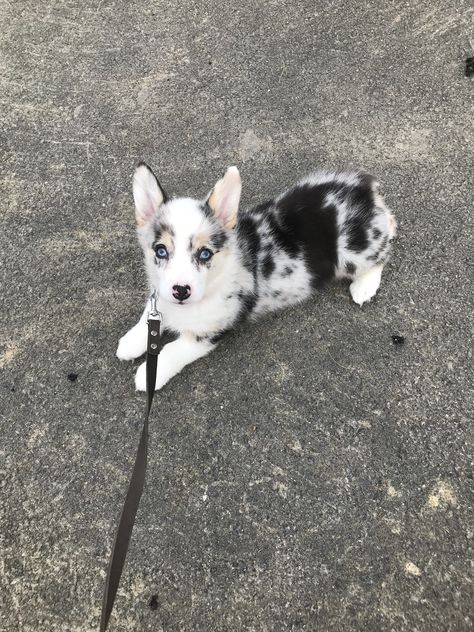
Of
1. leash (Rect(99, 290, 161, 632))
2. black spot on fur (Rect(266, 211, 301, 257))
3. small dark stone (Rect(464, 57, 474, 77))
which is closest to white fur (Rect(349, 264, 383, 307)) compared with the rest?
black spot on fur (Rect(266, 211, 301, 257))

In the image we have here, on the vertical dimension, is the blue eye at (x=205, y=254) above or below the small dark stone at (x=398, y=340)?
above

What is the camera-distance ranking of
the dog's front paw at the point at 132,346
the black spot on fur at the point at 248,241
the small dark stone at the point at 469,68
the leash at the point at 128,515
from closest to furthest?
the leash at the point at 128,515 < the black spot on fur at the point at 248,241 < the dog's front paw at the point at 132,346 < the small dark stone at the point at 469,68

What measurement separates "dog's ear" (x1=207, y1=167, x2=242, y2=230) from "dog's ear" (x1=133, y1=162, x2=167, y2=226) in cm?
29

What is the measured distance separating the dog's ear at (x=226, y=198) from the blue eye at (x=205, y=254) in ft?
0.68

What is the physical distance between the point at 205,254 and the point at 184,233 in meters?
0.17

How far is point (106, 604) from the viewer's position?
6.38ft

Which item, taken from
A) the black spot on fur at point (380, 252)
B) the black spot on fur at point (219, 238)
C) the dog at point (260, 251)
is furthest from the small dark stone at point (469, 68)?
the black spot on fur at point (219, 238)

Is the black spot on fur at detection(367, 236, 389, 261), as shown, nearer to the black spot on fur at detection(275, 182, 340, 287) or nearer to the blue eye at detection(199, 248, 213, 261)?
the black spot on fur at detection(275, 182, 340, 287)

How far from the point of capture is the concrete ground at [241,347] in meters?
2.53

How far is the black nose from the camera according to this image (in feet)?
8.04

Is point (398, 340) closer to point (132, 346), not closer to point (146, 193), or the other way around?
point (132, 346)

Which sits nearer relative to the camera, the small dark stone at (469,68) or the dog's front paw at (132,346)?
the dog's front paw at (132,346)

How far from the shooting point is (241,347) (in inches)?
130

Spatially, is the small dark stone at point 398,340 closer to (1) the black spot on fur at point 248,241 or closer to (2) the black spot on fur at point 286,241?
(2) the black spot on fur at point 286,241
